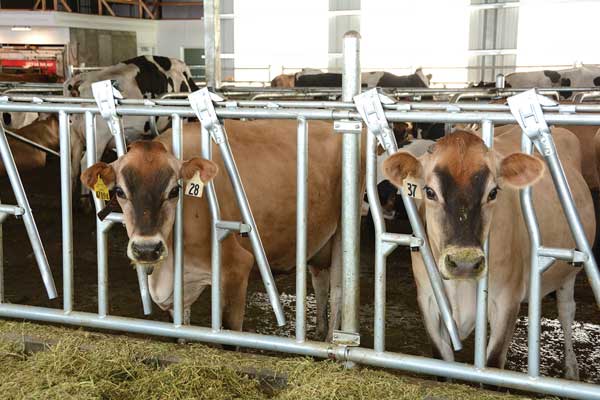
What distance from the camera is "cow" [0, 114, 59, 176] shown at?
10.6 meters

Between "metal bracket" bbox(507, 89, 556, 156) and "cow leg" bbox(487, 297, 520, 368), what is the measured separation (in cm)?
80

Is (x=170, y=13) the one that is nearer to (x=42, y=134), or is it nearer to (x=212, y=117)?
(x=42, y=134)

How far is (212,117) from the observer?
3.35m

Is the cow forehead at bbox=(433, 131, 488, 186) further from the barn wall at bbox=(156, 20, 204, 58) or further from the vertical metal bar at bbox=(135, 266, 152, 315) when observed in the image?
the barn wall at bbox=(156, 20, 204, 58)

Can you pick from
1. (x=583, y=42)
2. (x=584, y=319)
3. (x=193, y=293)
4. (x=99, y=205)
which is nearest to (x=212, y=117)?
(x=99, y=205)

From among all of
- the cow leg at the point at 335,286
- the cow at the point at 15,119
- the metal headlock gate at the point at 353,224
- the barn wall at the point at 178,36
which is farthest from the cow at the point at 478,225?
the barn wall at the point at 178,36

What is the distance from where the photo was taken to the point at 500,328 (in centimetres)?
332

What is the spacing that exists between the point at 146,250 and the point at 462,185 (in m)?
1.34

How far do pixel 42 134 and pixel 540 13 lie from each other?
14.0 m

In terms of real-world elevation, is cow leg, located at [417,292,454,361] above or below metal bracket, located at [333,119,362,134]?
below

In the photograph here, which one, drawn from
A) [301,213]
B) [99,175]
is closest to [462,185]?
[301,213]

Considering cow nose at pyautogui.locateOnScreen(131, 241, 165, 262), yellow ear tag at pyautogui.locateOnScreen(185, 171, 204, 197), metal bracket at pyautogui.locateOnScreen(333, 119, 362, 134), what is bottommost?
cow nose at pyautogui.locateOnScreen(131, 241, 165, 262)

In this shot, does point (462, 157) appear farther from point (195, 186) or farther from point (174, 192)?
point (174, 192)

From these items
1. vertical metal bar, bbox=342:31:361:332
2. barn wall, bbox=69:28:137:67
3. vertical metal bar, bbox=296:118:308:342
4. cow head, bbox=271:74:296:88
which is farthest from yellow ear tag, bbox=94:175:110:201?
barn wall, bbox=69:28:137:67
